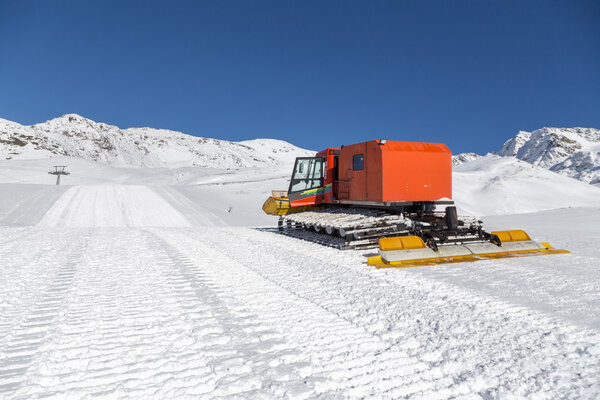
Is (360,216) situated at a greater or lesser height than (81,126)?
lesser

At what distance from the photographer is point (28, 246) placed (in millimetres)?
8664

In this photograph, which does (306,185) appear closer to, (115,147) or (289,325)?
(289,325)

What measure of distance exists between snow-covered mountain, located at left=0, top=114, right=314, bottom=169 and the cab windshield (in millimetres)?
120698

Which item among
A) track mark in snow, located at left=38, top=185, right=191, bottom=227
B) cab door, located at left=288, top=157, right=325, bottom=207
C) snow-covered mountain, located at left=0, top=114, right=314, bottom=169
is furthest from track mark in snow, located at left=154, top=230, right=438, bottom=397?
snow-covered mountain, located at left=0, top=114, right=314, bottom=169

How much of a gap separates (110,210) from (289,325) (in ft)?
61.2

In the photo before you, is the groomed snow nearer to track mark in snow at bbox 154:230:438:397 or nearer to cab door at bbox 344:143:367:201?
track mark in snow at bbox 154:230:438:397

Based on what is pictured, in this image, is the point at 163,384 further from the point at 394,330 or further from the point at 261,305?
the point at 394,330

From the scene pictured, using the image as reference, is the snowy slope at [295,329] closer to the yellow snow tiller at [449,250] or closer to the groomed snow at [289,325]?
the groomed snow at [289,325]

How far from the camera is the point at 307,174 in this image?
40.8ft

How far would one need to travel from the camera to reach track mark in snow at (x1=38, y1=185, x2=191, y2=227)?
17.0 m

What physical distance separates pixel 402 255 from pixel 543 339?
3604 millimetres

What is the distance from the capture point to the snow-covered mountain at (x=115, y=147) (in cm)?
11725

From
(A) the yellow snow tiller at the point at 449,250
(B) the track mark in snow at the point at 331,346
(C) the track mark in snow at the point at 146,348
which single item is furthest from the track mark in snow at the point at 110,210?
(B) the track mark in snow at the point at 331,346

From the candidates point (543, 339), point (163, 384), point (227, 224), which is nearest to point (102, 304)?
point (163, 384)
